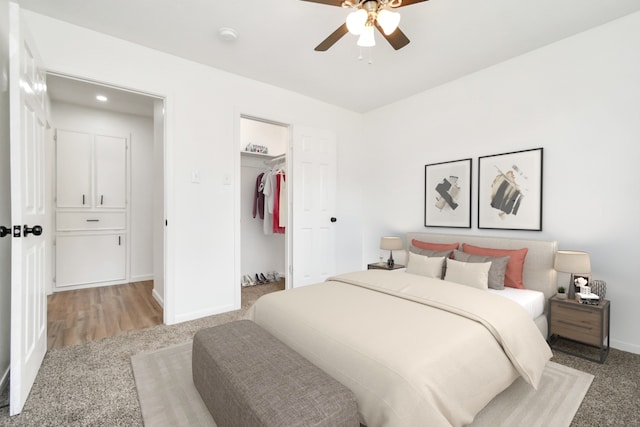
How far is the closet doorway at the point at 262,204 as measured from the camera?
4.27m

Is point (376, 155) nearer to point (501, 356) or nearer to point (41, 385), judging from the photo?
point (501, 356)

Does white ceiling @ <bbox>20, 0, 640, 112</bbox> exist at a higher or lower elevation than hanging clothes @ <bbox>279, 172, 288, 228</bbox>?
higher

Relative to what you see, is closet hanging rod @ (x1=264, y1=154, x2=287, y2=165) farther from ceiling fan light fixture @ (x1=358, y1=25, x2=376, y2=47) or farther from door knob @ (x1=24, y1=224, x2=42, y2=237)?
door knob @ (x1=24, y1=224, x2=42, y2=237)

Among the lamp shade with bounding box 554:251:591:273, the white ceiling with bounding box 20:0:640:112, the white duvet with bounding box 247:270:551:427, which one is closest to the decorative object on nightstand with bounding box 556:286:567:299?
the lamp shade with bounding box 554:251:591:273

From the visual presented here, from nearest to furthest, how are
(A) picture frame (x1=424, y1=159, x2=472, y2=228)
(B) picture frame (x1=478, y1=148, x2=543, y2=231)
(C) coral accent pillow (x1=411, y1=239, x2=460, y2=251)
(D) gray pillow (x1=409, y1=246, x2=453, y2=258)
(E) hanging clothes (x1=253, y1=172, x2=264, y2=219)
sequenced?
(B) picture frame (x1=478, y1=148, x2=543, y2=231) < (D) gray pillow (x1=409, y1=246, x2=453, y2=258) < (C) coral accent pillow (x1=411, y1=239, x2=460, y2=251) < (A) picture frame (x1=424, y1=159, x2=472, y2=228) < (E) hanging clothes (x1=253, y1=172, x2=264, y2=219)

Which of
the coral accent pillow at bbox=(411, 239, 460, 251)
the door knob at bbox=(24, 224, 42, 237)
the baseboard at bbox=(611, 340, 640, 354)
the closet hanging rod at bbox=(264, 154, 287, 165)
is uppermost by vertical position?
the closet hanging rod at bbox=(264, 154, 287, 165)

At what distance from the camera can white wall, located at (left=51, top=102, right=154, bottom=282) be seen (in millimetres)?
4359

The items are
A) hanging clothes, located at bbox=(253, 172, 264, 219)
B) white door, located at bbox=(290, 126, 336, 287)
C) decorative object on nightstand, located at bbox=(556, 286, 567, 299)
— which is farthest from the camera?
hanging clothes, located at bbox=(253, 172, 264, 219)

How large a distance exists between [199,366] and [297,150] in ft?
8.89

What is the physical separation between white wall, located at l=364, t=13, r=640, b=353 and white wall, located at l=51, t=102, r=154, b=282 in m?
4.27

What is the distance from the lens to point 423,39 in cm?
258

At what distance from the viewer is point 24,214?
1.68 metres

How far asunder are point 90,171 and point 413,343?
4.77 metres

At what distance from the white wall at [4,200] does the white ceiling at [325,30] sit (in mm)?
553
